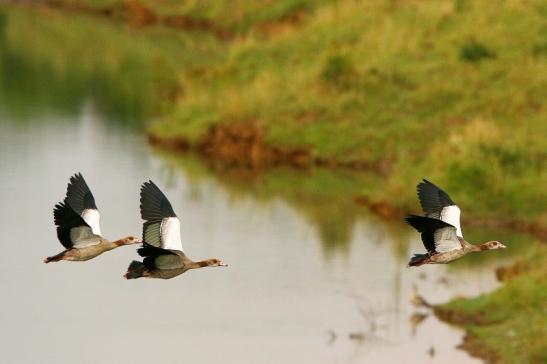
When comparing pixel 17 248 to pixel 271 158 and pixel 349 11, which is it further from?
pixel 349 11

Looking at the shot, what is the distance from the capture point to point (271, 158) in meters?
55.0

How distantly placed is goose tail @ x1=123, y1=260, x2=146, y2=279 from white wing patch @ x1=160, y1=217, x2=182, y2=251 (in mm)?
317

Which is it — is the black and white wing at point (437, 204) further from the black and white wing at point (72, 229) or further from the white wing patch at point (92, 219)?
the black and white wing at point (72, 229)

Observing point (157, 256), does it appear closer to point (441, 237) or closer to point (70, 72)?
point (441, 237)

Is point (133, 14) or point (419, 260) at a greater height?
point (133, 14)

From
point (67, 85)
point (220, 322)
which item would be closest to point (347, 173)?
point (220, 322)

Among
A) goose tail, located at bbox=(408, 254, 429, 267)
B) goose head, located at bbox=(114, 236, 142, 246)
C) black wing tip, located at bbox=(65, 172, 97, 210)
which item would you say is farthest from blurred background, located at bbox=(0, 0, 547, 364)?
black wing tip, located at bbox=(65, 172, 97, 210)

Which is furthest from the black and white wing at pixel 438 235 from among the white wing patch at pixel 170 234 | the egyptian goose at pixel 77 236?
the egyptian goose at pixel 77 236

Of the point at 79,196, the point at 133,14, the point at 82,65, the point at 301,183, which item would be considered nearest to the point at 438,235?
the point at 79,196

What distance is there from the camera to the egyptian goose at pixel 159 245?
20.4 metres

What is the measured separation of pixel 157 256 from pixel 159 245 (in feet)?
0.84

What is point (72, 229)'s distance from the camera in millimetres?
21141

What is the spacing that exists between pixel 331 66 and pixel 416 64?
2761 mm

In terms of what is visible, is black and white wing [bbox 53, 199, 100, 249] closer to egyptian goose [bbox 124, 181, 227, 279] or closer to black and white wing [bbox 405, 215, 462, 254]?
egyptian goose [bbox 124, 181, 227, 279]
